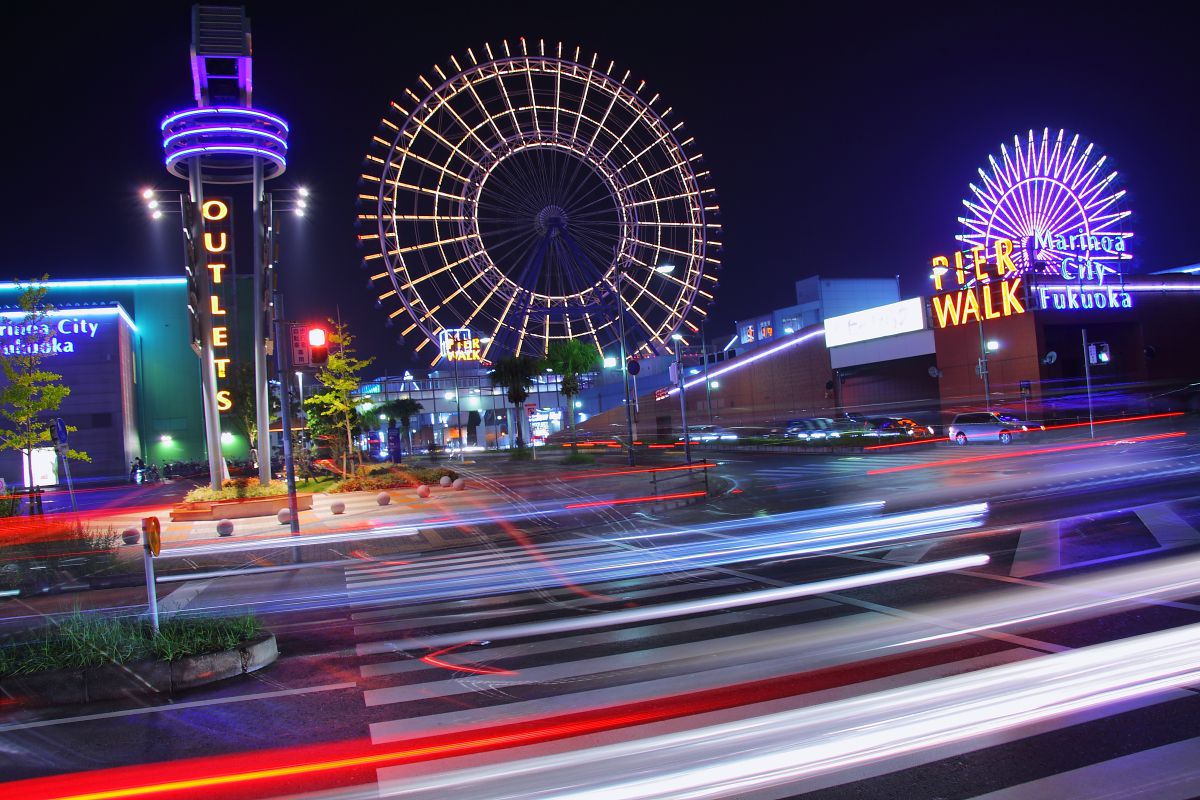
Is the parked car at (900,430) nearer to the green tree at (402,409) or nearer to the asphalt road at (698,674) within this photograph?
the asphalt road at (698,674)

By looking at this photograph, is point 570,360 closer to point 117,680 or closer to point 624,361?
point 624,361

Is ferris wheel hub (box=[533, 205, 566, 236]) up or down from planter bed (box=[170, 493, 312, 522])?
up

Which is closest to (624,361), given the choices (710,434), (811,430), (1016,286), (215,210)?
(215,210)

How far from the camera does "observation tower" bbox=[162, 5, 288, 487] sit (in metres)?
26.7

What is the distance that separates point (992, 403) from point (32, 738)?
155ft

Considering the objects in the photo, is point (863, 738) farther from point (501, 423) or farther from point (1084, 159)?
point (501, 423)

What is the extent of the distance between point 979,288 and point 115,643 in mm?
46659

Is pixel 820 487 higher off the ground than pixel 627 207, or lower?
lower

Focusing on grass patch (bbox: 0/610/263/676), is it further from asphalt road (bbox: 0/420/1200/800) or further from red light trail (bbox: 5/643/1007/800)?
red light trail (bbox: 5/643/1007/800)

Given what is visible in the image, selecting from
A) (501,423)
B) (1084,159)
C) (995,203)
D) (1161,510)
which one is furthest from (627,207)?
(501,423)

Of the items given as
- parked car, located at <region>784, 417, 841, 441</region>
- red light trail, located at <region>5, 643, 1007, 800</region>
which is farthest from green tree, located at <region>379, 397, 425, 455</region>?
red light trail, located at <region>5, 643, 1007, 800</region>

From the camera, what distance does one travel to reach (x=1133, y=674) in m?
5.71

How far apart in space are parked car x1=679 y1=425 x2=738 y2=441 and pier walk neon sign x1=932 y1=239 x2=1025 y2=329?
1548 cm

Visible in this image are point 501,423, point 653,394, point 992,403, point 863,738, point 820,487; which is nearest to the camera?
point 863,738
